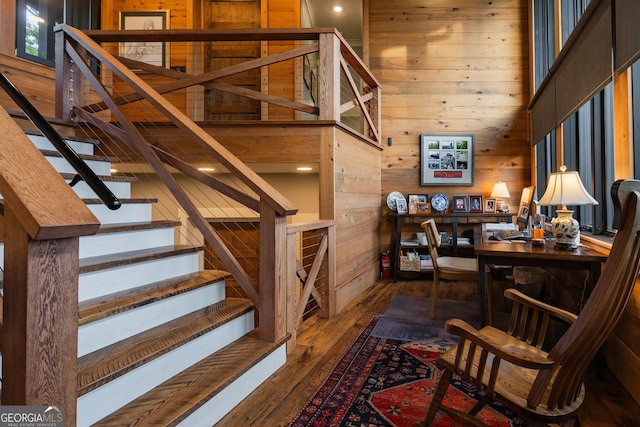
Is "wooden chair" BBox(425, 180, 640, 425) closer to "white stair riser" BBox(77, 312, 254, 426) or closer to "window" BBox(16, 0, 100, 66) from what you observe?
"white stair riser" BBox(77, 312, 254, 426)

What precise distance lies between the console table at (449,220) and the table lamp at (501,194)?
16 cm

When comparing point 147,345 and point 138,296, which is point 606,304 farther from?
point 138,296

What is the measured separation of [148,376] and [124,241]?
969 millimetres

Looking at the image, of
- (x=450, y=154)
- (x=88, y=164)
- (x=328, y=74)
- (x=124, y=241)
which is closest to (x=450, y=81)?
(x=450, y=154)

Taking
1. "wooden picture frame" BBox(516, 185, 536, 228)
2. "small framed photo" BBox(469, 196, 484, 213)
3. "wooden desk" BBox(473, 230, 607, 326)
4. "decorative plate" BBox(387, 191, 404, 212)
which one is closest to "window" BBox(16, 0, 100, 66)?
"decorative plate" BBox(387, 191, 404, 212)

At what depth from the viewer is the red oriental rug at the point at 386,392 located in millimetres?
1701

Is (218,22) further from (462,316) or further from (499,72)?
(462,316)

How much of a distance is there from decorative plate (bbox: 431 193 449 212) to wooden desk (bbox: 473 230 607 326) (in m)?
2.55

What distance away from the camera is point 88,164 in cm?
270

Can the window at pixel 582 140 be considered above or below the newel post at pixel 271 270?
above

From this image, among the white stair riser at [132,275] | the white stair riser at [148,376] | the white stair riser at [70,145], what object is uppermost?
the white stair riser at [70,145]

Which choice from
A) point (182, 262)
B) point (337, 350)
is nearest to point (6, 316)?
point (182, 262)

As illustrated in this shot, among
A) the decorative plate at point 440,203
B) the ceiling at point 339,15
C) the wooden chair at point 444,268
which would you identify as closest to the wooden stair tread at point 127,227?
the wooden chair at point 444,268

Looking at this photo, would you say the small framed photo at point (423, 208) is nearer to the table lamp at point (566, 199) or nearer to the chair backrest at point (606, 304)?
the table lamp at point (566, 199)
